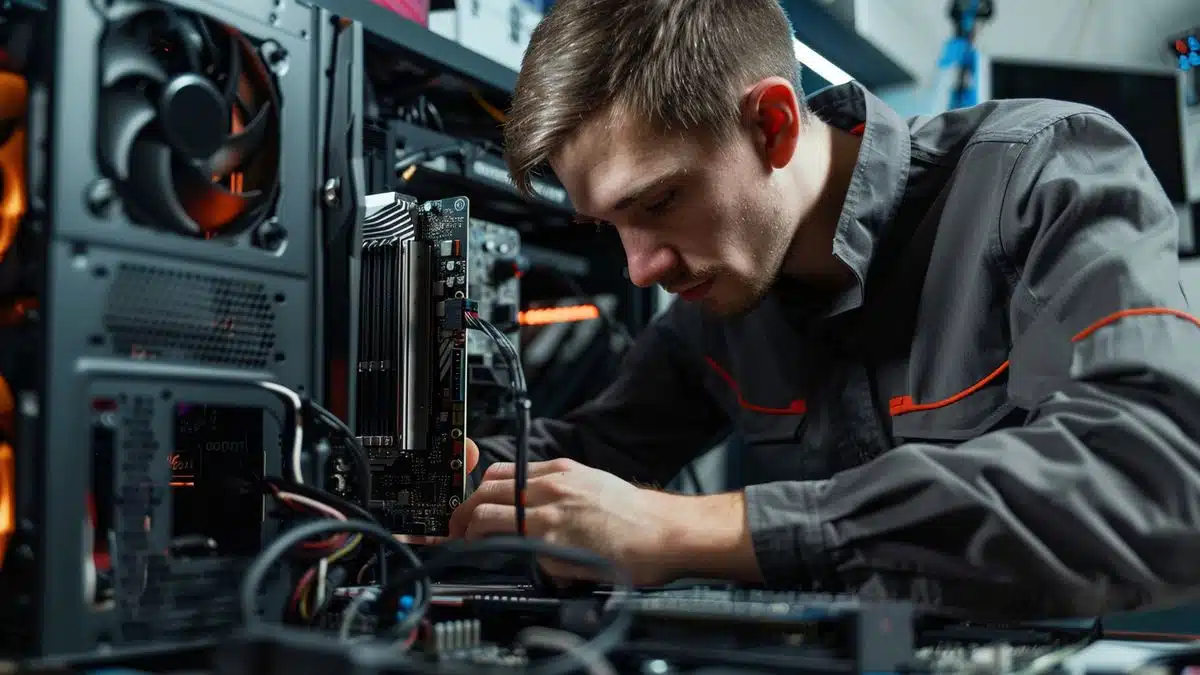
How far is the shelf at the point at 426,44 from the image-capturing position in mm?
1172

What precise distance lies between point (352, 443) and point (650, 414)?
906mm

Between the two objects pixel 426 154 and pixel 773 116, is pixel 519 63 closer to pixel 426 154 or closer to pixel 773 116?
pixel 426 154

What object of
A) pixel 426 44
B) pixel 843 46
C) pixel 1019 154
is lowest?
pixel 1019 154

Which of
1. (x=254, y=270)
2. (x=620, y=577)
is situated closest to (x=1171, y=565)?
(x=620, y=577)

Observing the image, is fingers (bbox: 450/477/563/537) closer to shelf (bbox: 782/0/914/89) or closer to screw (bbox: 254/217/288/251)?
screw (bbox: 254/217/288/251)

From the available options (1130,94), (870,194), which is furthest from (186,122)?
(1130,94)

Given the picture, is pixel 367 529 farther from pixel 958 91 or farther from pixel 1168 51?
pixel 1168 51

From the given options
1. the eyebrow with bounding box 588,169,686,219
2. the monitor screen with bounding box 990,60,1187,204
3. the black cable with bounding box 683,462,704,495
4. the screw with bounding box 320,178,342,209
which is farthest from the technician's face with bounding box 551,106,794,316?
the monitor screen with bounding box 990,60,1187,204

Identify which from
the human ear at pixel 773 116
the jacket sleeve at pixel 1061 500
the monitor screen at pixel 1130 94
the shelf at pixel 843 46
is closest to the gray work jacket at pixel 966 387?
the jacket sleeve at pixel 1061 500

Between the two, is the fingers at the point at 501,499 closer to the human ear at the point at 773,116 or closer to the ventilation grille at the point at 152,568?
the ventilation grille at the point at 152,568

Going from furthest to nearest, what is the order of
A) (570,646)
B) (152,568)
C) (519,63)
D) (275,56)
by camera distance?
(519,63), (275,56), (152,568), (570,646)

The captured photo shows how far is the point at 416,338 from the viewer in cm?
94

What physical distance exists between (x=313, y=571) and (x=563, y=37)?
68cm

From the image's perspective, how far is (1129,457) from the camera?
2.40ft
